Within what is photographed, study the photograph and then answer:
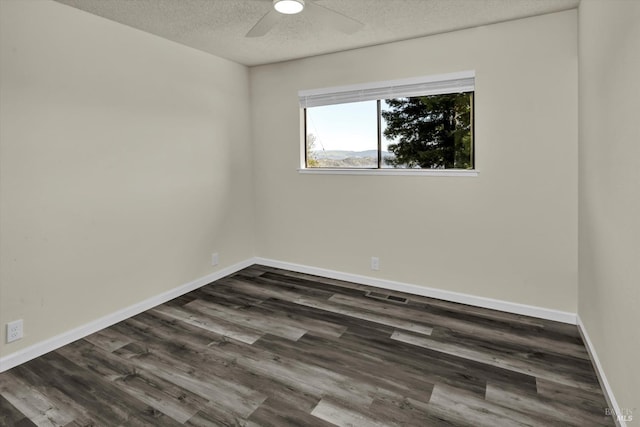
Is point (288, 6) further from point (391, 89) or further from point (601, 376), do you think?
point (601, 376)

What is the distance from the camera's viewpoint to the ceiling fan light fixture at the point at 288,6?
2199 millimetres

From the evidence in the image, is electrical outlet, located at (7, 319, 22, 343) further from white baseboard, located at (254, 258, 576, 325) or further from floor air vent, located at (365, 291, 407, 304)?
floor air vent, located at (365, 291, 407, 304)

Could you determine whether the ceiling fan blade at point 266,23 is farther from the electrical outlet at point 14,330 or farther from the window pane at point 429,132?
the electrical outlet at point 14,330

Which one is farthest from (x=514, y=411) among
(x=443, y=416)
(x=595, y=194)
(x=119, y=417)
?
(x=119, y=417)

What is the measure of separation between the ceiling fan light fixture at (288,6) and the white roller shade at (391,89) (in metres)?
1.43

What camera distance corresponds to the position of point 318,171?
4.01 metres

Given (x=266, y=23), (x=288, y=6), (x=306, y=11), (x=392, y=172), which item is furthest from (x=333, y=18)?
(x=392, y=172)

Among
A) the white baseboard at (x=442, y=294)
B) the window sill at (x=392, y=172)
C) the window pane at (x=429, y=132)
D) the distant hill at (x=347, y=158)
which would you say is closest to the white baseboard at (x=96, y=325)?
the white baseboard at (x=442, y=294)

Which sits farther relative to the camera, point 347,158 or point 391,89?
point 347,158

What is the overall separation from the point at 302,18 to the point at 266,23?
571mm

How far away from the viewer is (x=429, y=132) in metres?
3.46

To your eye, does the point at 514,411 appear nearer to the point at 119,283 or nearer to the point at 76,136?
the point at 119,283

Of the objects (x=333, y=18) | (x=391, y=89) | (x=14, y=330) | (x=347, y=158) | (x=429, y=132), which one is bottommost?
(x=14, y=330)

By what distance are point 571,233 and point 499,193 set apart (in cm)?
59
